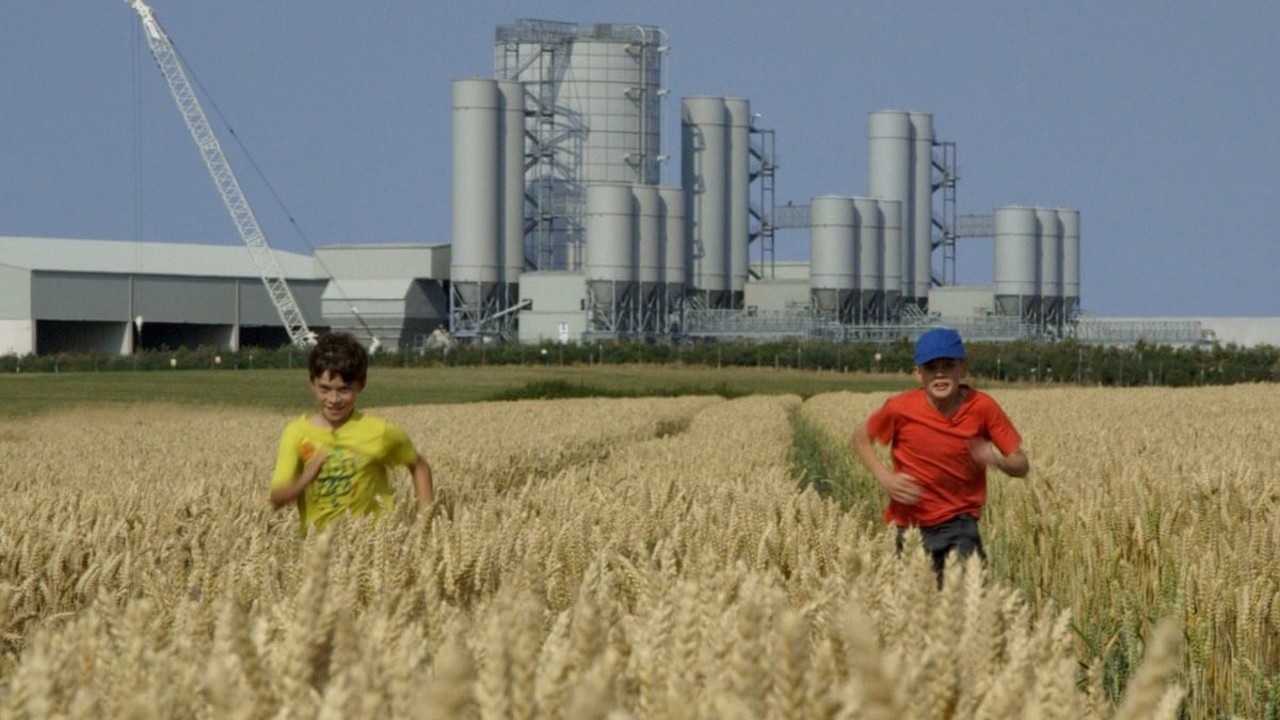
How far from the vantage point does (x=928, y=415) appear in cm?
1000

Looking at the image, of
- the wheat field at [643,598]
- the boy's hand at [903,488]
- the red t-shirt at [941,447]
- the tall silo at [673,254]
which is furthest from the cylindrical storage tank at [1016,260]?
the boy's hand at [903,488]

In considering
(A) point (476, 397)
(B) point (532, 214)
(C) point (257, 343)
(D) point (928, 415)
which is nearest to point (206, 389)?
(A) point (476, 397)

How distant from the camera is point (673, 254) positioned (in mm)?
90812

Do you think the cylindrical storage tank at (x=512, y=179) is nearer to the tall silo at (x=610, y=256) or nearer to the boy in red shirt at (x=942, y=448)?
the tall silo at (x=610, y=256)

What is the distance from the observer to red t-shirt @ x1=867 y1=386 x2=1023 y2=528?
32.4ft

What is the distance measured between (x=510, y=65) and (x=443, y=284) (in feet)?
35.7

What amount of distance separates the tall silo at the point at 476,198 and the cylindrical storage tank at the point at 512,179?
28 cm

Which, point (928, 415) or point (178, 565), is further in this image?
point (928, 415)

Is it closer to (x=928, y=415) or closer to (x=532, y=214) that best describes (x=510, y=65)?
(x=532, y=214)

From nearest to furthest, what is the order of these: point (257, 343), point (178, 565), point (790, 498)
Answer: point (178, 565)
point (790, 498)
point (257, 343)

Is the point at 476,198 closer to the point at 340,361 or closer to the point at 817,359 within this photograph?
the point at 817,359

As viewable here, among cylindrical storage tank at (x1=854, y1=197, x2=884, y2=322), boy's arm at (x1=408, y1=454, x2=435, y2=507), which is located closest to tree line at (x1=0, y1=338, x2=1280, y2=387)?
cylindrical storage tank at (x1=854, y1=197, x2=884, y2=322)

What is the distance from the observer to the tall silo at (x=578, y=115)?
307 feet

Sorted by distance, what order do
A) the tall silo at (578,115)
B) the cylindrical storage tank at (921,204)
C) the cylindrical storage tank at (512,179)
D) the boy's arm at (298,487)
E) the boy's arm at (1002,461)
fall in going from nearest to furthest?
the boy's arm at (298,487) → the boy's arm at (1002,461) → the cylindrical storage tank at (512,179) → the tall silo at (578,115) → the cylindrical storage tank at (921,204)
